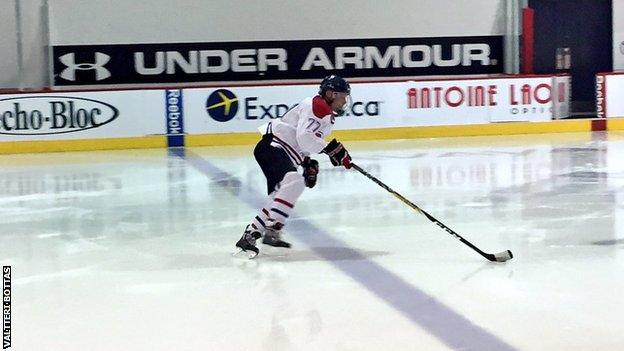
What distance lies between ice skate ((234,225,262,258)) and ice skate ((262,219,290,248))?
100 mm

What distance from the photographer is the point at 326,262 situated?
225 inches

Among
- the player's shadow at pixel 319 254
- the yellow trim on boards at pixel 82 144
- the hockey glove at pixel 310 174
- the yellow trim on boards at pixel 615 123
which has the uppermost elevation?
the hockey glove at pixel 310 174

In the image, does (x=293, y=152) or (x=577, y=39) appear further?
(x=577, y=39)

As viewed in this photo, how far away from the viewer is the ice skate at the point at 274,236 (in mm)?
5989

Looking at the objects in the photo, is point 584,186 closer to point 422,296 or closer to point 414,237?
point 414,237

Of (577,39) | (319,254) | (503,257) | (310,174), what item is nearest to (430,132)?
(577,39)

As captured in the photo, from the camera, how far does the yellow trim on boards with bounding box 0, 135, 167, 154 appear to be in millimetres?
13328

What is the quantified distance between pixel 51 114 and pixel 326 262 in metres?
8.71

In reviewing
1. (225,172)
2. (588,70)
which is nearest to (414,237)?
(225,172)

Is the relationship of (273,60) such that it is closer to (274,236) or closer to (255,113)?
(255,113)

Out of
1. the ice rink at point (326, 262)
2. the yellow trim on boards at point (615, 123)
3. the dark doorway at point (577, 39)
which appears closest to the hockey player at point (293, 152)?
the ice rink at point (326, 262)

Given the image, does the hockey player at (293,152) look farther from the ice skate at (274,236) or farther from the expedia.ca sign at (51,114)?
the expedia.ca sign at (51,114)

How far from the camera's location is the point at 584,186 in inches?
344

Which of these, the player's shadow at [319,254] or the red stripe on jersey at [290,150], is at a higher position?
the red stripe on jersey at [290,150]
